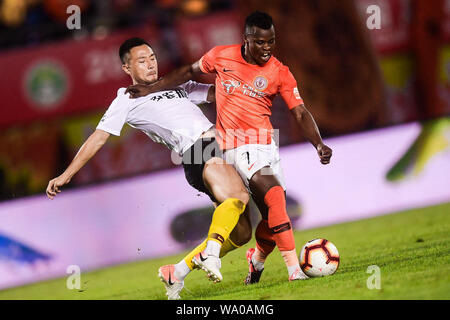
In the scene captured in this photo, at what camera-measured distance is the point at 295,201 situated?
33.9 feet

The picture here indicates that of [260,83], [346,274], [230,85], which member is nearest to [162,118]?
[230,85]

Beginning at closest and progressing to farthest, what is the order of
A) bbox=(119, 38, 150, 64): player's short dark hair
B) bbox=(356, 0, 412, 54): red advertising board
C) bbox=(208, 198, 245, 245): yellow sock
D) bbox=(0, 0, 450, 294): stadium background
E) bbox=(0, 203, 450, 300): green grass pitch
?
Answer: bbox=(0, 203, 450, 300): green grass pitch < bbox=(208, 198, 245, 245): yellow sock < bbox=(119, 38, 150, 64): player's short dark hair < bbox=(0, 0, 450, 294): stadium background < bbox=(356, 0, 412, 54): red advertising board

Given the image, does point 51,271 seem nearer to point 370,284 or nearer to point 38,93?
point 38,93

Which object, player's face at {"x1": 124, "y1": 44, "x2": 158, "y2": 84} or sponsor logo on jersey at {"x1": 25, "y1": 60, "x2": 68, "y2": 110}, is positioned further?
sponsor logo on jersey at {"x1": 25, "y1": 60, "x2": 68, "y2": 110}

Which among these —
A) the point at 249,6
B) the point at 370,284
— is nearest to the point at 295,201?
the point at 249,6

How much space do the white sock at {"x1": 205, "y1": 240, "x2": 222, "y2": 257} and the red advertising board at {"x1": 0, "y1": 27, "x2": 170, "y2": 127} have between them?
664cm

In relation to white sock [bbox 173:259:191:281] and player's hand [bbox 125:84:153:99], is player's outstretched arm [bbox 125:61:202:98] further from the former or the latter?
white sock [bbox 173:259:191:281]

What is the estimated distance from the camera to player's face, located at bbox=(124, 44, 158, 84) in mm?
6449

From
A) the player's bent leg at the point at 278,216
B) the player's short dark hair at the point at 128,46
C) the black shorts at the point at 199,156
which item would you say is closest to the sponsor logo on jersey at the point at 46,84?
the player's short dark hair at the point at 128,46

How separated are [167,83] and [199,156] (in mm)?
732

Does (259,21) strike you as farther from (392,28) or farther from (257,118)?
(392,28)

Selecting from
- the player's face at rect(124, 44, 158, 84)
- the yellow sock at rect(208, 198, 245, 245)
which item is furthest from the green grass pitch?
the player's face at rect(124, 44, 158, 84)

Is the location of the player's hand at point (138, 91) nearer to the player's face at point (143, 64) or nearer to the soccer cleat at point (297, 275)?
the player's face at point (143, 64)

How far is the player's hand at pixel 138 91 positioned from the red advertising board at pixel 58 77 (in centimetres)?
561
